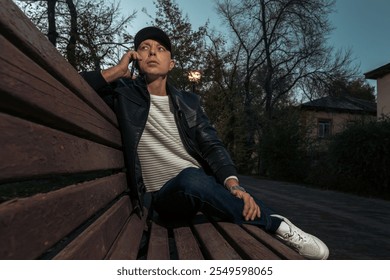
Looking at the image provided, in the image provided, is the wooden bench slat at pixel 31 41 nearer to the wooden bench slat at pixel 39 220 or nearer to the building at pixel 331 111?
the wooden bench slat at pixel 39 220

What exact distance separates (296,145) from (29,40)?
1480 cm

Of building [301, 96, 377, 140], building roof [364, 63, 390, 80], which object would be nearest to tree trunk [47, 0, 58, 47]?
building [301, 96, 377, 140]

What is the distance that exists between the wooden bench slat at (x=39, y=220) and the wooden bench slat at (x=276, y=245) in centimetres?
74

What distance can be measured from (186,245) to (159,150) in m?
0.86

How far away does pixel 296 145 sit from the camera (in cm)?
1500

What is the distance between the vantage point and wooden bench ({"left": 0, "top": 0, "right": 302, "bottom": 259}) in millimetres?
740

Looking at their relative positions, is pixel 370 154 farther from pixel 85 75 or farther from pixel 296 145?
pixel 85 75

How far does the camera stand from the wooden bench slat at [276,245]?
1.42 metres

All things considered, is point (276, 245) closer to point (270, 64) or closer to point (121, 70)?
point (121, 70)

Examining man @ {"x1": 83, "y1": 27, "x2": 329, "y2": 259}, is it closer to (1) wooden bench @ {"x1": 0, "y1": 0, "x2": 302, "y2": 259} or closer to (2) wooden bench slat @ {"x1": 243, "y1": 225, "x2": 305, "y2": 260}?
(2) wooden bench slat @ {"x1": 243, "y1": 225, "x2": 305, "y2": 260}

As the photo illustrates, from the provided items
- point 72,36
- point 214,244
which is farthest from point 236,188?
point 72,36

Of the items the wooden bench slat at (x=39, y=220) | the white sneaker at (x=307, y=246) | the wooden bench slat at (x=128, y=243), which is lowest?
the white sneaker at (x=307, y=246)

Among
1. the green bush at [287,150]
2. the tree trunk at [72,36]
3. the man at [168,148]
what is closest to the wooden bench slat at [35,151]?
the man at [168,148]
